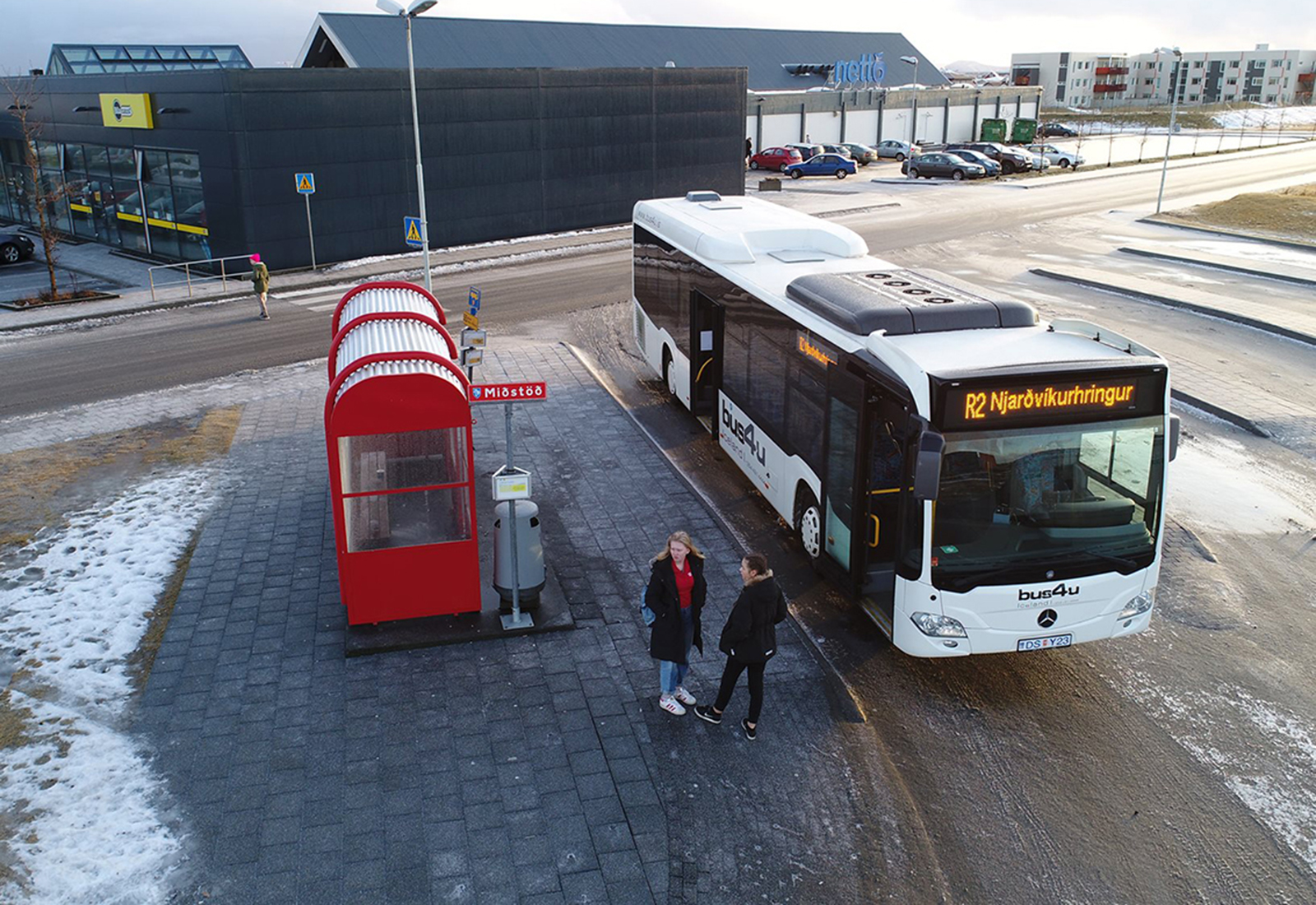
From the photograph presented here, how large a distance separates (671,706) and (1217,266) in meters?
25.3

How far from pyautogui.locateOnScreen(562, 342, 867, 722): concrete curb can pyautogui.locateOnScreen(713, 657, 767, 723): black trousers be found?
0.83m

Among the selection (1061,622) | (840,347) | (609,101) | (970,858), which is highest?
(609,101)

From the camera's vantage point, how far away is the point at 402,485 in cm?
946

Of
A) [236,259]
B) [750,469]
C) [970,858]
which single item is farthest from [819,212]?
[970,858]

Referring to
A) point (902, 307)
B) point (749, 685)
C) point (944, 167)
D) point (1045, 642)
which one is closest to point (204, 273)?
point (902, 307)

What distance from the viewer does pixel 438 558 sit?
969 centimetres

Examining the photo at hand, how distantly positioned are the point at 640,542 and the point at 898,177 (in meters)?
42.8

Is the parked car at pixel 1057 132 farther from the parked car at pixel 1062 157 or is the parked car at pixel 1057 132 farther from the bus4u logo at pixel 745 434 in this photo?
the bus4u logo at pixel 745 434

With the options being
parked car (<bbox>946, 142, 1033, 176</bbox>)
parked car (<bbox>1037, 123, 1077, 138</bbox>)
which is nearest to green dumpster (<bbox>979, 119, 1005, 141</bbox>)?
parked car (<bbox>946, 142, 1033, 176</bbox>)

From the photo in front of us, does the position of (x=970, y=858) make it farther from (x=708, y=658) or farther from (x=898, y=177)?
(x=898, y=177)

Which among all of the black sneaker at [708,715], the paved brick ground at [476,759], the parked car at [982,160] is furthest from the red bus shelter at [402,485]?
the parked car at [982,160]

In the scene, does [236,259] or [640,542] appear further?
[236,259]

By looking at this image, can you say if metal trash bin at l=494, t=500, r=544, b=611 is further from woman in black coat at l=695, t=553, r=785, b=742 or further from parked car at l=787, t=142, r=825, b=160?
parked car at l=787, t=142, r=825, b=160

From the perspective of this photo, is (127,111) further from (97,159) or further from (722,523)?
(722,523)
